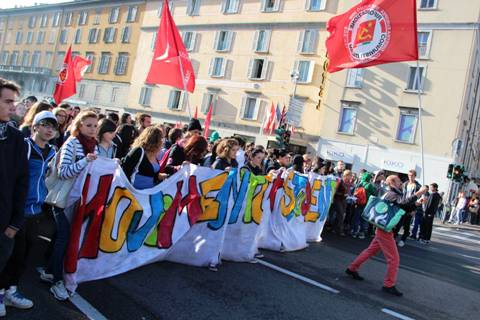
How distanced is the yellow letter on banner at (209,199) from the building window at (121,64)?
146 feet

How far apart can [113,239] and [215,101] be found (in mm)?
34819

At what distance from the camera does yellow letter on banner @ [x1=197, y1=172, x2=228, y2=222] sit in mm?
6121

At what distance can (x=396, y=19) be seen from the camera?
415 inches

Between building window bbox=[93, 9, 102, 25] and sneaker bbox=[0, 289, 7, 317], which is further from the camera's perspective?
building window bbox=[93, 9, 102, 25]

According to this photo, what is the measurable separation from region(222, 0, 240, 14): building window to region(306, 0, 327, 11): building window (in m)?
6.95

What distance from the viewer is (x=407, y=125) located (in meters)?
29.6

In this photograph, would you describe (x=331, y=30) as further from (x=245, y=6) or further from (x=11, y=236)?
(x=245, y=6)

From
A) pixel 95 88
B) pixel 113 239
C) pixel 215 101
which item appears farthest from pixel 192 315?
pixel 95 88

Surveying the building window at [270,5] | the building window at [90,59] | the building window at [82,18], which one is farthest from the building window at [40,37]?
the building window at [270,5]

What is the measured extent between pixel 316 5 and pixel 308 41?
2.87 metres

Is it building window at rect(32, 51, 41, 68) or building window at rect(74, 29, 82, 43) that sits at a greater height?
building window at rect(74, 29, 82, 43)

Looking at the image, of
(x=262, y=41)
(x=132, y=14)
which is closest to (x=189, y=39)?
(x=262, y=41)

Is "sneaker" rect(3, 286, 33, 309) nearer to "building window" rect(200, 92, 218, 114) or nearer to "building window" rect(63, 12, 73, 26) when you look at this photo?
"building window" rect(200, 92, 218, 114)

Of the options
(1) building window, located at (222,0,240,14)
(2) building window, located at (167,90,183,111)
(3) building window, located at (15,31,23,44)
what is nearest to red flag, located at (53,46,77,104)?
(1) building window, located at (222,0,240,14)
